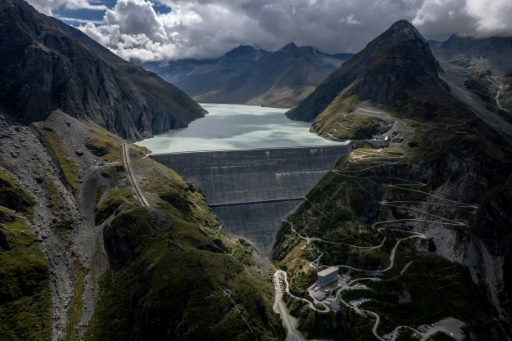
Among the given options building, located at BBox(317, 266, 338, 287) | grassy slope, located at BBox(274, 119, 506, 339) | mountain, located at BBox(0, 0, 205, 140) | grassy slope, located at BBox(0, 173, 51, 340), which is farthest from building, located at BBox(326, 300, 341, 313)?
mountain, located at BBox(0, 0, 205, 140)

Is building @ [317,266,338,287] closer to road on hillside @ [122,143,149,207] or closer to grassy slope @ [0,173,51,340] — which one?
road on hillside @ [122,143,149,207]

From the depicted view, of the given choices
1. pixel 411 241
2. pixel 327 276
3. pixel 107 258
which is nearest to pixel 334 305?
pixel 327 276

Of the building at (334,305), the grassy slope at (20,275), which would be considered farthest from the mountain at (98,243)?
the building at (334,305)

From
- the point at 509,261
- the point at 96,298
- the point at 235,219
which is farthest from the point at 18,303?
the point at 509,261

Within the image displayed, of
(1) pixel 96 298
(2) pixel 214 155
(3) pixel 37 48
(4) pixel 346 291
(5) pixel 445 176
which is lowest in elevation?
(4) pixel 346 291

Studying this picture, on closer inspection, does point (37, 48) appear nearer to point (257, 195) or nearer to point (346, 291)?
point (257, 195)

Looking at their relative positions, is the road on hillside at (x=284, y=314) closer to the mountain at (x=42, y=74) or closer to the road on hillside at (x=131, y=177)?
the road on hillside at (x=131, y=177)
